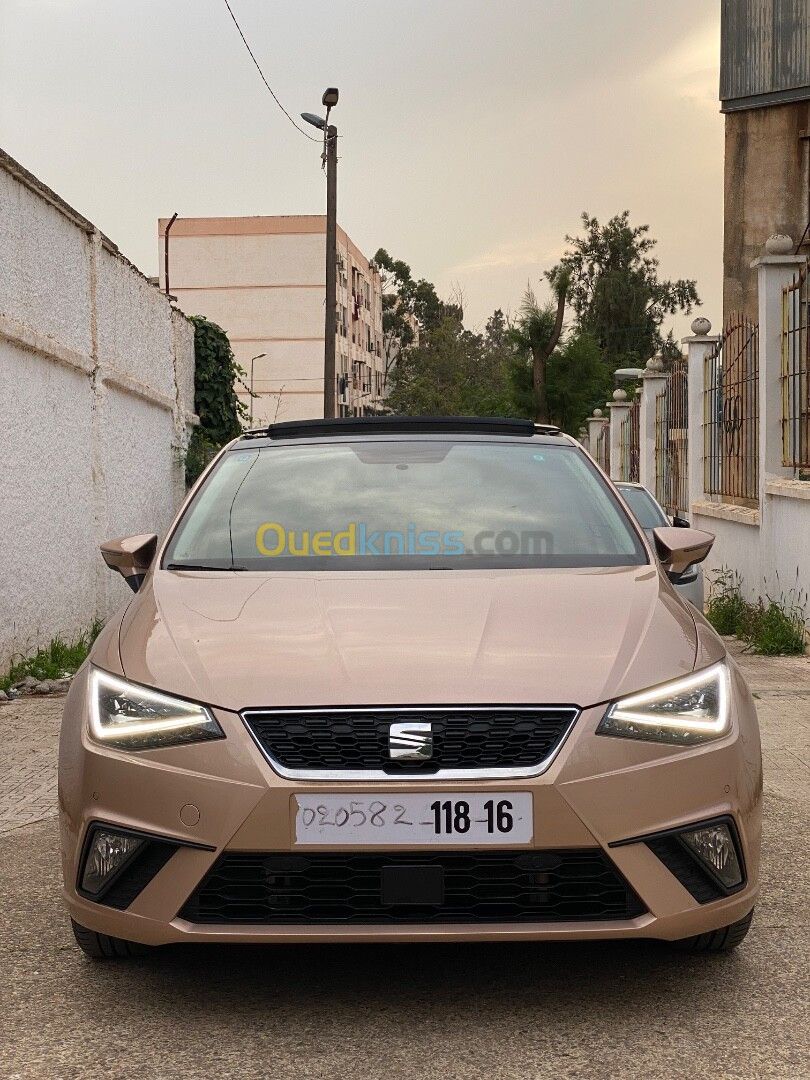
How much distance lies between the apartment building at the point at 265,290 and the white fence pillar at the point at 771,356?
2217 inches

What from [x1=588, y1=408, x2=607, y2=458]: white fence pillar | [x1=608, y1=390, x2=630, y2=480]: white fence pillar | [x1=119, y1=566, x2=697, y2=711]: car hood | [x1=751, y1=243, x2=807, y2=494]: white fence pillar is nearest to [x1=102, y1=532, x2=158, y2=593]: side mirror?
[x1=119, y1=566, x2=697, y2=711]: car hood

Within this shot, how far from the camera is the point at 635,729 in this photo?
10.9 ft

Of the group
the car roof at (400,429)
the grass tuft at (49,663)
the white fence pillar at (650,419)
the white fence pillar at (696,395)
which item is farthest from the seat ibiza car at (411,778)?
the white fence pillar at (650,419)

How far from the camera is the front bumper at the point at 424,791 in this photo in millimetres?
3189

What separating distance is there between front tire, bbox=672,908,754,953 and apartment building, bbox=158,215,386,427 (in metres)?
64.6

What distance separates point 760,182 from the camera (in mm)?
31062

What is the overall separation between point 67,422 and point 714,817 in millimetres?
8950

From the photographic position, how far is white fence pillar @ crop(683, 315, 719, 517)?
15.6 meters

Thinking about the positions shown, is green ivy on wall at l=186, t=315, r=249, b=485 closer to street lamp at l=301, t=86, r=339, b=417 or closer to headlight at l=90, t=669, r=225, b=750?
street lamp at l=301, t=86, r=339, b=417

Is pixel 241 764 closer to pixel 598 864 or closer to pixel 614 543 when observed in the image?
pixel 598 864

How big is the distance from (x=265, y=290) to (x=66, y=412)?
58326 millimetres

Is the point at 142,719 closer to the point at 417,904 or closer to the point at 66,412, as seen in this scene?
the point at 417,904

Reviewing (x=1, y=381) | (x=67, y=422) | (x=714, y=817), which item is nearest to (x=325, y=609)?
(x=714, y=817)

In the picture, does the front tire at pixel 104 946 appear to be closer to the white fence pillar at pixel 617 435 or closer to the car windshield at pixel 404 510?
the car windshield at pixel 404 510
